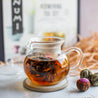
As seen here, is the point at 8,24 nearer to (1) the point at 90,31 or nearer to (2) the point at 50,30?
(2) the point at 50,30

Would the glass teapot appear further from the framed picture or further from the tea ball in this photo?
the framed picture

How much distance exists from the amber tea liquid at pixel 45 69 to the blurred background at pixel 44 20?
0.51 m

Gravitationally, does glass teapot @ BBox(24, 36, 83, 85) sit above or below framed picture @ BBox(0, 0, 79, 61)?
below

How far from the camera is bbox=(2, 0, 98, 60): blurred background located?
1096 mm

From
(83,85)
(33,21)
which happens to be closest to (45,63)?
(83,85)

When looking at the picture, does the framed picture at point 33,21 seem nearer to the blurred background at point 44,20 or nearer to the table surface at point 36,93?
the blurred background at point 44,20

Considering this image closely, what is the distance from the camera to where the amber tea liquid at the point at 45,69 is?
595 mm

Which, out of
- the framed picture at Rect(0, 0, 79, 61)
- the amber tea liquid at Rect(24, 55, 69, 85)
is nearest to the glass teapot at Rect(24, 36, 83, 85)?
the amber tea liquid at Rect(24, 55, 69, 85)

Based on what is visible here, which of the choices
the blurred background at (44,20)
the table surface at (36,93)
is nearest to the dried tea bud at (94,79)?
the table surface at (36,93)

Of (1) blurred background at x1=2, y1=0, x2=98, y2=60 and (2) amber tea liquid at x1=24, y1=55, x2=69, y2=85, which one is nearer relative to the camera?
(2) amber tea liquid at x1=24, y1=55, x2=69, y2=85

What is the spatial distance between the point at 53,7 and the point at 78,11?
16 centimetres

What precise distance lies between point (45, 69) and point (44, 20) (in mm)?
624

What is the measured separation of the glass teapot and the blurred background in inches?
19.3

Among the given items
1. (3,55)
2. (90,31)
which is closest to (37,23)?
(3,55)
